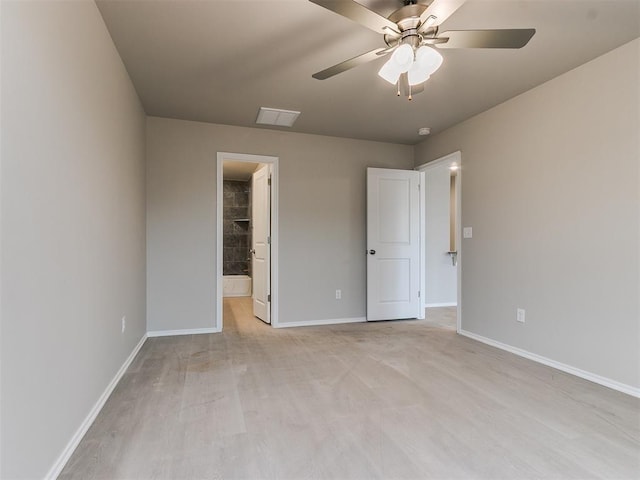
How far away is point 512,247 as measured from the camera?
3432 mm

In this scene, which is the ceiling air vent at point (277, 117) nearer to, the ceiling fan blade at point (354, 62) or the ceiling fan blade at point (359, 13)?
the ceiling fan blade at point (354, 62)

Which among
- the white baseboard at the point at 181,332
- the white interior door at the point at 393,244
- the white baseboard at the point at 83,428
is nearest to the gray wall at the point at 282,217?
the white baseboard at the point at 181,332

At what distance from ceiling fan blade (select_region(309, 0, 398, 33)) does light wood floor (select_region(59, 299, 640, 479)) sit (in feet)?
6.88

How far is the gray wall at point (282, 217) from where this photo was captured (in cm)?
400

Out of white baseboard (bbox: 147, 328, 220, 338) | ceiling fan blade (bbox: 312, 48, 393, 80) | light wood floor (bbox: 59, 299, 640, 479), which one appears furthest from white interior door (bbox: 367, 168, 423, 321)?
ceiling fan blade (bbox: 312, 48, 393, 80)

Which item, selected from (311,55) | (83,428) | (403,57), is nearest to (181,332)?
(83,428)

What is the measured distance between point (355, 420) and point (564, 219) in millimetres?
2339

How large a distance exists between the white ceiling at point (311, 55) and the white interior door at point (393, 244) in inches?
40.5

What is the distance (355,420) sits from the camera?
2066mm

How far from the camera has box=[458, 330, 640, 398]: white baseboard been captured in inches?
97.4

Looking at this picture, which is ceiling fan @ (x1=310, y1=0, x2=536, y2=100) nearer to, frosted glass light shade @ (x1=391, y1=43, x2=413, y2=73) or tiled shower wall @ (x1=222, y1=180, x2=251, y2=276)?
frosted glass light shade @ (x1=391, y1=43, x2=413, y2=73)

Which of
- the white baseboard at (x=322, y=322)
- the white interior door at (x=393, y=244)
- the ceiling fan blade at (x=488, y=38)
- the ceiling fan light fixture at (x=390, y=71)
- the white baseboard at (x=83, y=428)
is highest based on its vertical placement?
the ceiling fan blade at (x=488, y=38)

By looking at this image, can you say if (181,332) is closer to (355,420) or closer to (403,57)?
(355,420)

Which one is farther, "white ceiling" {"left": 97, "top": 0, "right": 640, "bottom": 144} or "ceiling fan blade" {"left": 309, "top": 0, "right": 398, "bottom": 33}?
"white ceiling" {"left": 97, "top": 0, "right": 640, "bottom": 144}
